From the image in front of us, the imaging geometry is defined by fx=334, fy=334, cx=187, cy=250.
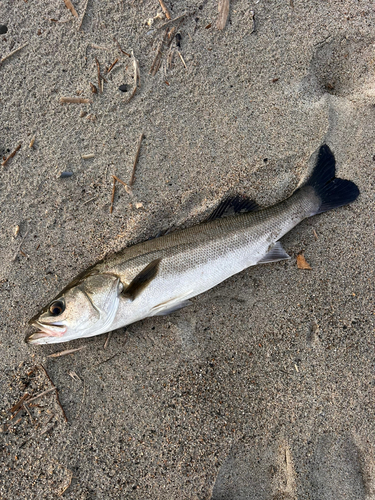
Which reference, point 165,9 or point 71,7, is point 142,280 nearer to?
point 165,9

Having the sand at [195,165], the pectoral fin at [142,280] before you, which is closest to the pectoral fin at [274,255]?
the sand at [195,165]

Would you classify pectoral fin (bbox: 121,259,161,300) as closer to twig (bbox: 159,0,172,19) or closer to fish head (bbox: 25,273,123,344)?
fish head (bbox: 25,273,123,344)

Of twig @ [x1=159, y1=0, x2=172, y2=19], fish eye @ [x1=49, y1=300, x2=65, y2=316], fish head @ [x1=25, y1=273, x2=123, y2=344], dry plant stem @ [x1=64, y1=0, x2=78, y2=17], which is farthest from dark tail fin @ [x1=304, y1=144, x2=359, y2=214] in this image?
dry plant stem @ [x1=64, y1=0, x2=78, y2=17]

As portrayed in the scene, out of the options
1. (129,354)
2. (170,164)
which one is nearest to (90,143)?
(170,164)

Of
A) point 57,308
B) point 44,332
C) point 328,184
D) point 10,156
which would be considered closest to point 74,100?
point 10,156

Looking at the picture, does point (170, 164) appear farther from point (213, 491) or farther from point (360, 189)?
point (213, 491)

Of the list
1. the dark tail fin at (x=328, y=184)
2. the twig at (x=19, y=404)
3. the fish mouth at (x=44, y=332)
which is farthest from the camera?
the dark tail fin at (x=328, y=184)

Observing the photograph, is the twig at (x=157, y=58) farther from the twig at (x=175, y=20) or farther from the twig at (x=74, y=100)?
the twig at (x=74, y=100)
